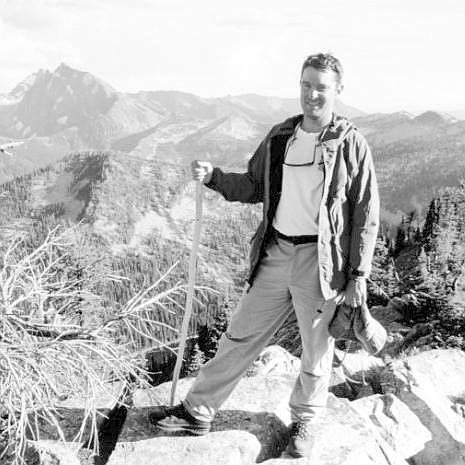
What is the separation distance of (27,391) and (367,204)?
3226 mm

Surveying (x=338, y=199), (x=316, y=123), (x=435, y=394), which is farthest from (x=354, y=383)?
(x=316, y=123)

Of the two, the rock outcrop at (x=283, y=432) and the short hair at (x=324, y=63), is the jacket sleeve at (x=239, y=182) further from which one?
the rock outcrop at (x=283, y=432)

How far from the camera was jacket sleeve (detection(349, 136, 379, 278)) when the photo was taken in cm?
477

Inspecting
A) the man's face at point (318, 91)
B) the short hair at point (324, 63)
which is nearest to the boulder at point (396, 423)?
the man's face at point (318, 91)

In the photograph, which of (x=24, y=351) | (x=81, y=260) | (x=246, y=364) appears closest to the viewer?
(x=24, y=351)

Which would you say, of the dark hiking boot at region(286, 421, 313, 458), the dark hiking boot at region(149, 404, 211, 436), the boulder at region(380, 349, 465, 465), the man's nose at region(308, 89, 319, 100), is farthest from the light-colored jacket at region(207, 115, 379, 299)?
the boulder at region(380, 349, 465, 465)

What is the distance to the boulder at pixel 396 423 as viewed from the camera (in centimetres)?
665

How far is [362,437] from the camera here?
5.79 metres

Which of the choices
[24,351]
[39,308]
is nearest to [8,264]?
[39,308]

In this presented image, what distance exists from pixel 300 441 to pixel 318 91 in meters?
3.34

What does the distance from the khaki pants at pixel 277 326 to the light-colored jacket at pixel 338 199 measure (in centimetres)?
16

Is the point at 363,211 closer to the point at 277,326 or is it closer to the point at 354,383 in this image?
the point at 277,326

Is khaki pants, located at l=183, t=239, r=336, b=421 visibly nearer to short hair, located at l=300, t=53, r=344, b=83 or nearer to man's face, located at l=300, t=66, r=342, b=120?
man's face, located at l=300, t=66, r=342, b=120

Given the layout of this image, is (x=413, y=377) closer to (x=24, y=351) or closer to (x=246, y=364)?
(x=246, y=364)
